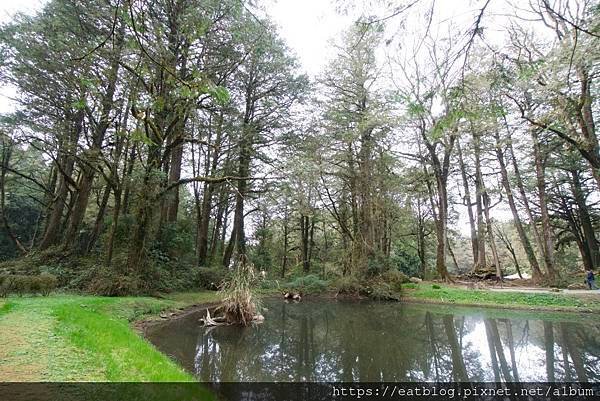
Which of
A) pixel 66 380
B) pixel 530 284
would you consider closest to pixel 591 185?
pixel 530 284

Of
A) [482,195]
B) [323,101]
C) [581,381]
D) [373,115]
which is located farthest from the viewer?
[482,195]

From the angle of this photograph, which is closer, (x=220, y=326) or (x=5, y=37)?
(x=220, y=326)

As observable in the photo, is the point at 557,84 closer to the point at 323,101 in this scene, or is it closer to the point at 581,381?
the point at 581,381

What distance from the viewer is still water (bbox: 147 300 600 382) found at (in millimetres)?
4891

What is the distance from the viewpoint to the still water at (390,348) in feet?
16.0

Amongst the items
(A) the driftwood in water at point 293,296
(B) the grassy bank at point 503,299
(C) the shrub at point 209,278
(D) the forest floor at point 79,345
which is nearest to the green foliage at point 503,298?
(B) the grassy bank at point 503,299

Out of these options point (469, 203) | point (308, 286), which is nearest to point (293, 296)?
point (308, 286)

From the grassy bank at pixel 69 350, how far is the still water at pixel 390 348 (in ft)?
3.19

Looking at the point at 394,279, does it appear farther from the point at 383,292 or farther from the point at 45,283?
the point at 45,283

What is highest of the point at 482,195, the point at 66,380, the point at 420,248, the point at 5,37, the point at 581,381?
the point at 5,37

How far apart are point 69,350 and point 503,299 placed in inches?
520

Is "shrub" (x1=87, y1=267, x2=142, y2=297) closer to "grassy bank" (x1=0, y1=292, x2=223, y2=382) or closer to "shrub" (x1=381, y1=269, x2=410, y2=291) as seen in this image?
"grassy bank" (x1=0, y1=292, x2=223, y2=382)

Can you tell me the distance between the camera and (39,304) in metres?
6.34

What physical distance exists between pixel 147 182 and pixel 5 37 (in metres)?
7.67
